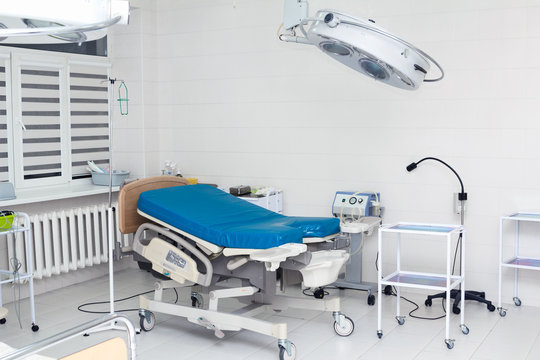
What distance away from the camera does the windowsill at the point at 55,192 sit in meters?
4.78

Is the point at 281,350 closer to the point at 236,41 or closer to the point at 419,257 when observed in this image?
the point at 419,257

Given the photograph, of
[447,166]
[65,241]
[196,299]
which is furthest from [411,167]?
[65,241]

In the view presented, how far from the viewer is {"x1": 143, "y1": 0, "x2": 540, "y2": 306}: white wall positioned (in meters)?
4.64

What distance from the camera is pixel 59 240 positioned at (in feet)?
17.5

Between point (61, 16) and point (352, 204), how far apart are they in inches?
152

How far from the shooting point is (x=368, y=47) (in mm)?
3035

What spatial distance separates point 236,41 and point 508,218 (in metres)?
2.81

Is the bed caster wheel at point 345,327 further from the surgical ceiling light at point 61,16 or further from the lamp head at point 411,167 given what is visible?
the surgical ceiling light at point 61,16

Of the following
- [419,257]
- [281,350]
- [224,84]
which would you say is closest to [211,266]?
[281,350]

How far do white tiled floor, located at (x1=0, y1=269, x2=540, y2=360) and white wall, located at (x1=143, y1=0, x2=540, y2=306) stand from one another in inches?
21.6

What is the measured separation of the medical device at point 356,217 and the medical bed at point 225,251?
73cm

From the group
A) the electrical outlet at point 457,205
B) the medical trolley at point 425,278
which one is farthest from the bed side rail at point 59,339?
the electrical outlet at point 457,205

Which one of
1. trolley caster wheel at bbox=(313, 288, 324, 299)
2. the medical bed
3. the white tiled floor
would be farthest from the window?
trolley caster wheel at bbox=(313, 288, 324, 299)

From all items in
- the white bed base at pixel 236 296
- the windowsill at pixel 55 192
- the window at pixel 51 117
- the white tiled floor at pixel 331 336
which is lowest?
the white tiled floor at pixel 331 336
